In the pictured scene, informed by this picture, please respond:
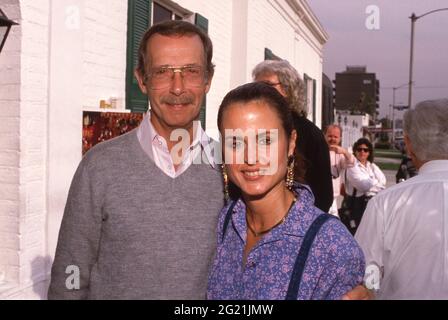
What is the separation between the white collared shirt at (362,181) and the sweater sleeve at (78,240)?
432cm

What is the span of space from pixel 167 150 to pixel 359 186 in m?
4.23

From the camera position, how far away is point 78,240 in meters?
1.99

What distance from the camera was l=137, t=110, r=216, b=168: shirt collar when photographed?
2.08 metres

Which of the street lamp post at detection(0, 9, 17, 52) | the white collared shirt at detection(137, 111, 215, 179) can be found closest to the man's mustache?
the white collared shirt at detection(137, 111, 215, 179)

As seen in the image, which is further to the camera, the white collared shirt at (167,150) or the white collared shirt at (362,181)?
the white collared shirt at (362,181)

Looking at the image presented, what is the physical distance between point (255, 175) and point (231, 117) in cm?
23

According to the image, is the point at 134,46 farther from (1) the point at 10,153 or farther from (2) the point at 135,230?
(2) the point at 135,230

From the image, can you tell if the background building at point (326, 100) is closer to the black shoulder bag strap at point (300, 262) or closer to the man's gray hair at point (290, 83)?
the man's gray hair at point (290, 83)

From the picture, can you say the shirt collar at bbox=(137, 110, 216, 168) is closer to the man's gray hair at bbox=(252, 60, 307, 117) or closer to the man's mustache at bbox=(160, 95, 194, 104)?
the man's mustache at bbox=(160, 95, 194, 104)

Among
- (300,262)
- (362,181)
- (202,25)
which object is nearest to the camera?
(300,262)

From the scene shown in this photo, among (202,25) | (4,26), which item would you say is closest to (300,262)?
(4,26)

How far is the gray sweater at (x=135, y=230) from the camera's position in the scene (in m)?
1.93

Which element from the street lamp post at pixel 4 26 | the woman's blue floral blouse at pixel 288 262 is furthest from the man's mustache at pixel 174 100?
the street lamp post at pixel 4 26
